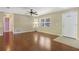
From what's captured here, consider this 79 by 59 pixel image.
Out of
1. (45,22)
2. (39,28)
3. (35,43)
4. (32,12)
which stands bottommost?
(35,43)

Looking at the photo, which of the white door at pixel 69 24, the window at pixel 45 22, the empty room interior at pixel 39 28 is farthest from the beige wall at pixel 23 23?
the white door at pixel 69 24

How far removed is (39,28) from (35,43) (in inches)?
11.1

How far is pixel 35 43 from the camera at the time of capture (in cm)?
189

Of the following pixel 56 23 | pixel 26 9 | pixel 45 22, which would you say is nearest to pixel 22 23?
pixel 26 9

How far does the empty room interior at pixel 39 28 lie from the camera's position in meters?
1.82

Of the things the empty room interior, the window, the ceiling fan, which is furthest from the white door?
the ceiling fan

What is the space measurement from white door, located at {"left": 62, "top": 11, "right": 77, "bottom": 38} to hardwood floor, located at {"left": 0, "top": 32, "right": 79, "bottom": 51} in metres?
0.21

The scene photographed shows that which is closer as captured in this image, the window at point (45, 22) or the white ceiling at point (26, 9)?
the white ceiling at point (26, 9)

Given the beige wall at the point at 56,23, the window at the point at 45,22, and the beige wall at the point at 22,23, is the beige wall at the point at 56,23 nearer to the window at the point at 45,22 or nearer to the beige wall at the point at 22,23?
the window at the point at 45,22

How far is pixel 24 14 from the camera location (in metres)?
1.90

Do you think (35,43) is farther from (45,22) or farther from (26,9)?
(26,9)
